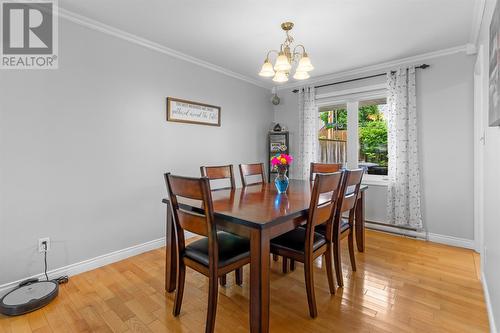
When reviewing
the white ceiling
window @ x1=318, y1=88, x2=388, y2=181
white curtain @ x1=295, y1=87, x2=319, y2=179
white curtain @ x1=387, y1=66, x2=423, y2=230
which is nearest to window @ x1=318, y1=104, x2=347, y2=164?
window @ x1=318, y1=88, x2=388, y2=181

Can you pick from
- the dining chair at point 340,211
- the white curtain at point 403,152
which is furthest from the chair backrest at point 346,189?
the white curtain at point 403,152

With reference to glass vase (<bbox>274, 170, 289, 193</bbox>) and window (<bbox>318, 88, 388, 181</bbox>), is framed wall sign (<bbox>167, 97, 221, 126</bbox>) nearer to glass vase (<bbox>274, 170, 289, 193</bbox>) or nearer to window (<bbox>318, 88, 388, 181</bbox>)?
glass vase (<bbox>274, 170, 289, 193</bbox>)

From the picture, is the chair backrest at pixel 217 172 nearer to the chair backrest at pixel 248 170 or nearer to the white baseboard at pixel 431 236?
the chair backrest at pixel 248 170

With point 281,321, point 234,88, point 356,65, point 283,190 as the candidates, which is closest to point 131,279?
point 281,321

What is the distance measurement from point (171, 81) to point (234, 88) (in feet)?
3.71

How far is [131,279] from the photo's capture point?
2207 millimetres

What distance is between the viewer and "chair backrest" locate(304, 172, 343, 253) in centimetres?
159

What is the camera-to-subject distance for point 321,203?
5.82ft

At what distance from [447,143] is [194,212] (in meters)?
3.14

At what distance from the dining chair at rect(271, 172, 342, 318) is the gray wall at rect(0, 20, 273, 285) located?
1.75 meters

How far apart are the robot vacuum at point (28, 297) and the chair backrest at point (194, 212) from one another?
112 centimetres

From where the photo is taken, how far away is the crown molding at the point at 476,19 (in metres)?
2.05

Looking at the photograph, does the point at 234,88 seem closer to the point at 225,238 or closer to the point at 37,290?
the point at 225,238

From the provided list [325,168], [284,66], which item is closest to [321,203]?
[284,66]
